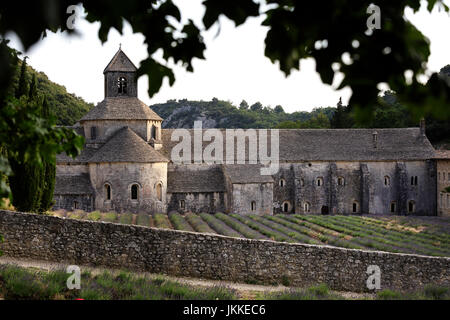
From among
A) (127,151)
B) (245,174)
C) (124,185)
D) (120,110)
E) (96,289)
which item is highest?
(120,110)

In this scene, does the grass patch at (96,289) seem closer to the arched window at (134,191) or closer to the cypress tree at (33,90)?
the cypress tree at (33,90)

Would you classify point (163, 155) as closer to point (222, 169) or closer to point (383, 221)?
point (222, 169)

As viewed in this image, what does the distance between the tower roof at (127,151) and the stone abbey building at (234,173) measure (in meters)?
0.08

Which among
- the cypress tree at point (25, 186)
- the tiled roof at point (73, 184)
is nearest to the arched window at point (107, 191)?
the tiled roof at point (73, 184)

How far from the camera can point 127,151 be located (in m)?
38.8

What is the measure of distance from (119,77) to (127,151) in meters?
8.95

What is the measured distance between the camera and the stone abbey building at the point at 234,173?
38.5 m

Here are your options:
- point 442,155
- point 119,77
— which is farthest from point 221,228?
point 442,155

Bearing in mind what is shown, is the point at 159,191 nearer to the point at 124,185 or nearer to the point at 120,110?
the point at 124,185

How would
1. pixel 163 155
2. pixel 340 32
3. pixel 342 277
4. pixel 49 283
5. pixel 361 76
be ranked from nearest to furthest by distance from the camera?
1. pixel 361 76
2. pixel 340 32
3. pixel 49 283
4. pixel 342 277
5. pixel 163 155

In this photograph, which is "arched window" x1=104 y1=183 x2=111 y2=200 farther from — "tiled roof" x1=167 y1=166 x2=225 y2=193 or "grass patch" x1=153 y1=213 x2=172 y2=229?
"grass patch" x1=153 y1=213 x2=172 y2=229

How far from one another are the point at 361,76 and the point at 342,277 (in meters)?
14.7
